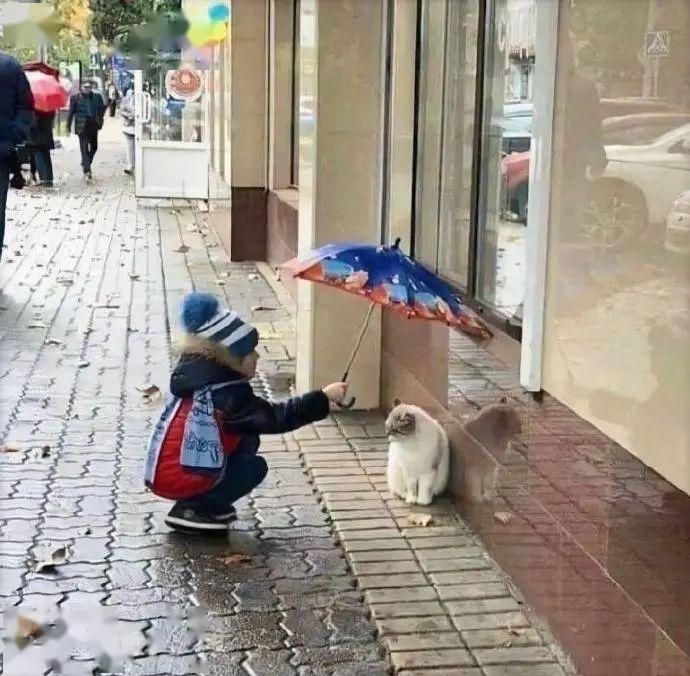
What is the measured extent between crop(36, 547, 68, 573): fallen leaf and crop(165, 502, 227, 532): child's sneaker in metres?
0.47

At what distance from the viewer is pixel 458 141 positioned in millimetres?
5848

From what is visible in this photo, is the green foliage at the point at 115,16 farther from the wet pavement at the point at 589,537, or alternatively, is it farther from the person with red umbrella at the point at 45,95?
the wet pavement at the point at 589,537

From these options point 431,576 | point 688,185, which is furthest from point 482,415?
point 688,185

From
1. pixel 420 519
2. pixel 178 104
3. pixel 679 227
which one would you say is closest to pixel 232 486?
pixel 420 519

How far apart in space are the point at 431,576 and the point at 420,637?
0.57 meters

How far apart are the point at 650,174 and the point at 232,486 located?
8.19 ft

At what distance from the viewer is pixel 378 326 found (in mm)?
7012

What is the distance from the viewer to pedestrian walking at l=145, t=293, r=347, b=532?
15.9ft

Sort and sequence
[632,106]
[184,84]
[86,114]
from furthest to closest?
[86,114], [184,84], [632,106]

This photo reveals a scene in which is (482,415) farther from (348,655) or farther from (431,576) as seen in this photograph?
(348,655)

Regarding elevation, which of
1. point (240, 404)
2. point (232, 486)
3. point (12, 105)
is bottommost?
point (232, 486)

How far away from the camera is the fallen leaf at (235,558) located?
189 inches

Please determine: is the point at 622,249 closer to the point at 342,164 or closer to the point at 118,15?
the point at 342,164

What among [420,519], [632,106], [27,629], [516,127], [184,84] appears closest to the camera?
[632,106]
